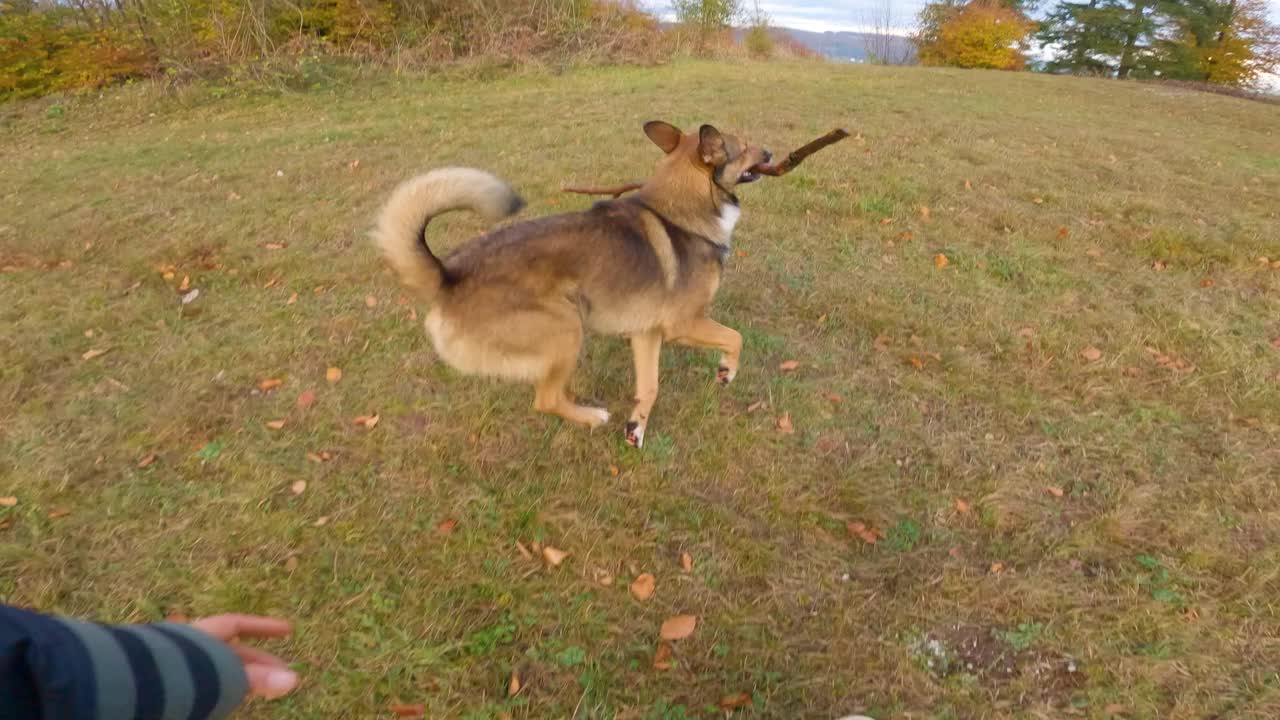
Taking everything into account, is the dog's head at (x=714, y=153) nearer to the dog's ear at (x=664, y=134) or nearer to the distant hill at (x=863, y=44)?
the dog's ear at (x=664, y=134)

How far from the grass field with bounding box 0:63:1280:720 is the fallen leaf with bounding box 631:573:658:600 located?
43 millimetres

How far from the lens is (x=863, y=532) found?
10.8 feet

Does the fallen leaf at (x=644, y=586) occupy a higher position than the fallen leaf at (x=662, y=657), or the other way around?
the fallen leaf at (x=644, y=586)

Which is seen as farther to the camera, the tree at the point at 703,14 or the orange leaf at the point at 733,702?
the tree at the point at 703,14

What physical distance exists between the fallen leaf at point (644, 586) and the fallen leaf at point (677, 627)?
158 millimetres

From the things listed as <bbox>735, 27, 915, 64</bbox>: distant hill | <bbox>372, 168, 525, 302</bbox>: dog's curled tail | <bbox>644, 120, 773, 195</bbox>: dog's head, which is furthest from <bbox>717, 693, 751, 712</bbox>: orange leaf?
<bbox>735, 27, 915, 64</bbox>: distant hill

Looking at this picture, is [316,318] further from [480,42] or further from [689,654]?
[480,42]

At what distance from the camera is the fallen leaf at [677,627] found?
110 inches

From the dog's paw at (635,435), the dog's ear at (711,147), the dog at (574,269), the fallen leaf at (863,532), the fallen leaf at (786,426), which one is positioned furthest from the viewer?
the fallen leaf at (786,426)

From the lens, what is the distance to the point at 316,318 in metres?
4.99

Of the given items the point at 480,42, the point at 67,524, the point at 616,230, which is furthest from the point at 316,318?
the point at 480,42

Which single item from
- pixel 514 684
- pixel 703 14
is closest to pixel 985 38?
pixel 703 14

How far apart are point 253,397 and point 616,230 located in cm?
250

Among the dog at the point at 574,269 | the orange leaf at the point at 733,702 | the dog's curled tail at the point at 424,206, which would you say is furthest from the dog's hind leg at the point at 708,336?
the orange leaf at the point at 733,702
